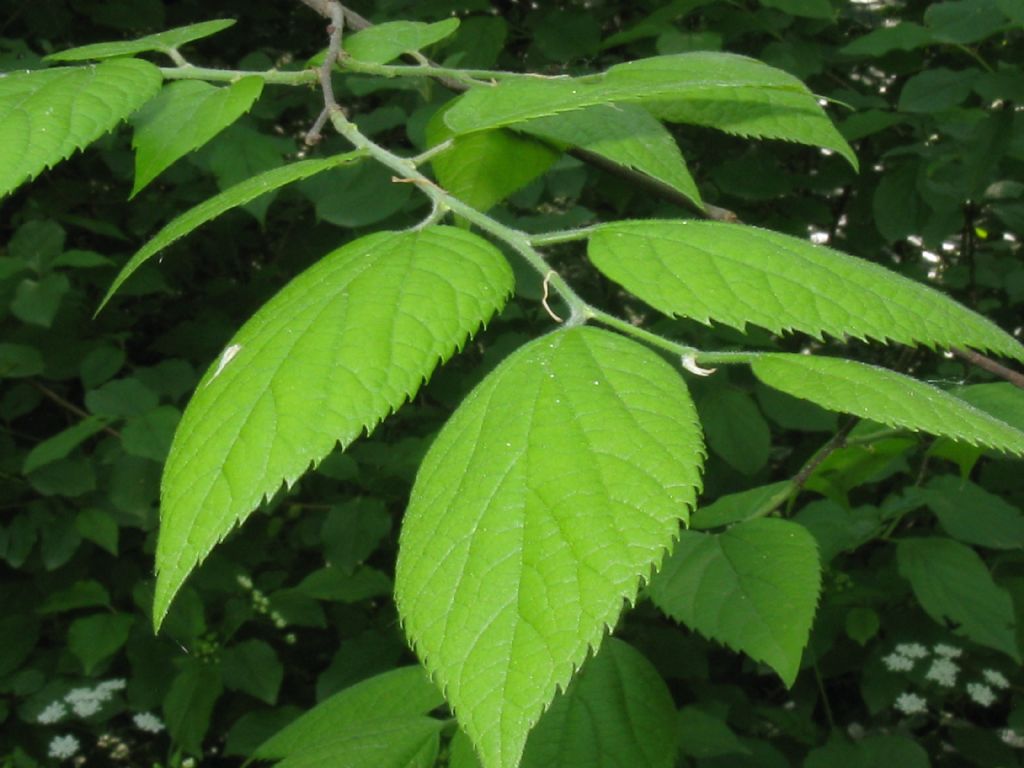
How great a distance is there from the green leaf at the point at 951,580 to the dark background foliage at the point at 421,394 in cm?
7

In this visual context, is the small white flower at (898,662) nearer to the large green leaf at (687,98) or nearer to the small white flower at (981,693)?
the small white flower at (981,693)

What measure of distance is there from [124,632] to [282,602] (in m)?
0.38

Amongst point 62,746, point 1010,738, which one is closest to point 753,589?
point 62,746

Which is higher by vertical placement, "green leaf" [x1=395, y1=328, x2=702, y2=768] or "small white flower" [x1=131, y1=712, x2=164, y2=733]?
"green leaf" [x1=395, y1=328, x2=702, y2=768]

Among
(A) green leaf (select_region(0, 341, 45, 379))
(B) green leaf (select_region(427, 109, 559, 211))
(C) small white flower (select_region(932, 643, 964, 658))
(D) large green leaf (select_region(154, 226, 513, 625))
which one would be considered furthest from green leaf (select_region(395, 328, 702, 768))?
(C) small white flower (select_region(932, 643, 964, 658))

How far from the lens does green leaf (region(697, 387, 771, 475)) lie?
2473 millimetres

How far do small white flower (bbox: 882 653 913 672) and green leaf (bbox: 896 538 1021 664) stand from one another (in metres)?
0.71

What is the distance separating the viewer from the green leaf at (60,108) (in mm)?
669

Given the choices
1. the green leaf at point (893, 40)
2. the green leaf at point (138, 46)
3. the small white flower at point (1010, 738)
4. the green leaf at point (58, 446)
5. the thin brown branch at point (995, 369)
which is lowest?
the small white flower at point (1010, 738)

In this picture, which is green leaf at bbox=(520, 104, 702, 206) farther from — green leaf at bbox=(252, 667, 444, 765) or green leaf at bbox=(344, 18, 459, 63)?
green leaf at bbox=(252, 667, 444, 765)

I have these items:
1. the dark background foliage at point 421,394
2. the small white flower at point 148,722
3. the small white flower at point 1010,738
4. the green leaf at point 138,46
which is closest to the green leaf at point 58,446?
the dark background foliage at point 421,394

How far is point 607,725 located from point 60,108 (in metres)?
0.71

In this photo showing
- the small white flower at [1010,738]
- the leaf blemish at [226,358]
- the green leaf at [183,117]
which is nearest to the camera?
the leaf blemish at [226,358]

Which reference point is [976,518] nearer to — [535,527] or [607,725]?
[607,725]
